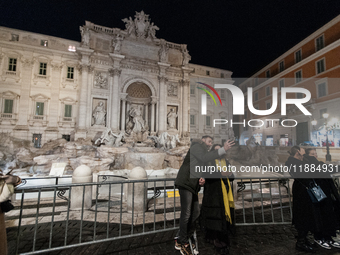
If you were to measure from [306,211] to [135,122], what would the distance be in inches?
769

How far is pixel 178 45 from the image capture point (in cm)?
2491

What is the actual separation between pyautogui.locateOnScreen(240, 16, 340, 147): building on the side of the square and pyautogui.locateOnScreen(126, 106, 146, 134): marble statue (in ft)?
39.6

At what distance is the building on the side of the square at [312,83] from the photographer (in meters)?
17.5

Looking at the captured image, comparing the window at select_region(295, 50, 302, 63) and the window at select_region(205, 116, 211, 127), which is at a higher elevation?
the window at select_region(295, 50, 302, 63)

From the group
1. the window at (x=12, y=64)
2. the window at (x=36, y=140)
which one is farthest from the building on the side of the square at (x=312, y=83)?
the window at (x=12, y=64)

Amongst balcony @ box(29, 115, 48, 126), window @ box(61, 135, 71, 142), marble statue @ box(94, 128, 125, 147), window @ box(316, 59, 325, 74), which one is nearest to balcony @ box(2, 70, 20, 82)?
balcony @ box(29, 115, 48, 126)

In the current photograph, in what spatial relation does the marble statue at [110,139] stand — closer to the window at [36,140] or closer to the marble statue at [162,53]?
the window at [36,140]

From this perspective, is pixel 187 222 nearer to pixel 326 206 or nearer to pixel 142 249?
pixel 142 249

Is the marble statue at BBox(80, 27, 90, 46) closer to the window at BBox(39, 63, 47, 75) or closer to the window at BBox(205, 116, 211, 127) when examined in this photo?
the window at BBox(39, 63, 47, 75)

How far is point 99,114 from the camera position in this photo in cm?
2017

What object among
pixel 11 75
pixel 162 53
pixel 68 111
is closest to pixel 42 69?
pixel 11 75

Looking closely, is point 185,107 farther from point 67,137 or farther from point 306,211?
point 306,211

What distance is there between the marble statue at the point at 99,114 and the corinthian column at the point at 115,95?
1091mm

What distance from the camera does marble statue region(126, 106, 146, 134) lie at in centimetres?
2116
